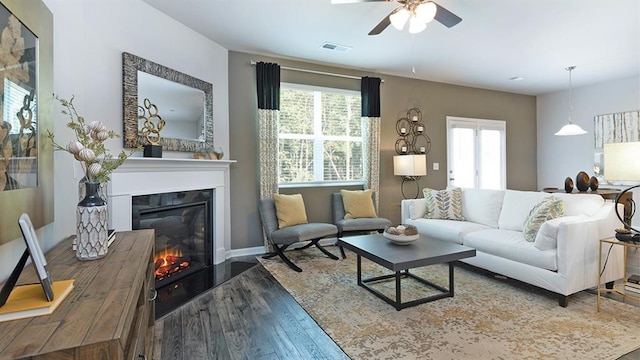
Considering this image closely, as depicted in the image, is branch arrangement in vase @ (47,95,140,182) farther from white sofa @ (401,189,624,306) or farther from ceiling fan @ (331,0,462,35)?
white sofa @ (401,189,624,306)

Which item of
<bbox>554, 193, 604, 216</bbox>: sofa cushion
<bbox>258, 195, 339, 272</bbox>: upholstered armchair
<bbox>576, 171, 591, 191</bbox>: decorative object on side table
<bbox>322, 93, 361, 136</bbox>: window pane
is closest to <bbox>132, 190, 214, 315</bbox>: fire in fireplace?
<bbox>258, 195, 339, 272</bbox>: upholstered armchair

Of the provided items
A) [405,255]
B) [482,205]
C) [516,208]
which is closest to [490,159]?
[482,205]

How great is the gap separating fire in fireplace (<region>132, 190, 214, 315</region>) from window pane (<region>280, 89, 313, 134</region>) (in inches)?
59.4

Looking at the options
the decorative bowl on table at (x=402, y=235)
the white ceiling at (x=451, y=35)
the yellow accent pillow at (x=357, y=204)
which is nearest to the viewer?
the decorative bowl on table at (x=402, y=235)

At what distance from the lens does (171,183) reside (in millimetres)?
3020

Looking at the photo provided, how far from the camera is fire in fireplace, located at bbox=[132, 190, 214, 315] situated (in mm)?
2750

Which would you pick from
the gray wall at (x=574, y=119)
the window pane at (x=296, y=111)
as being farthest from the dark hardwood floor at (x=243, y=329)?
the gray wall at (x=574, y=119)

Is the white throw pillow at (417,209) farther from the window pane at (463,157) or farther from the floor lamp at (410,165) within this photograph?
the window pane at (463,157)

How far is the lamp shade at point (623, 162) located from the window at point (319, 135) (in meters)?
2.95

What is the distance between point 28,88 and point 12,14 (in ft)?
0.98

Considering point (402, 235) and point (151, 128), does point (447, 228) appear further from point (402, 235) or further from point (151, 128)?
point (151, 128)

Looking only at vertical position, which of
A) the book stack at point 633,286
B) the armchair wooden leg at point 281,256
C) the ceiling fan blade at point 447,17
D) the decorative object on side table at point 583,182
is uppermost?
the ceiling fan blade at point 447,17

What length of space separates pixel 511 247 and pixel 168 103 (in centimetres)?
363

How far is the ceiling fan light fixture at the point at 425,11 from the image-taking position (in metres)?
2.27
